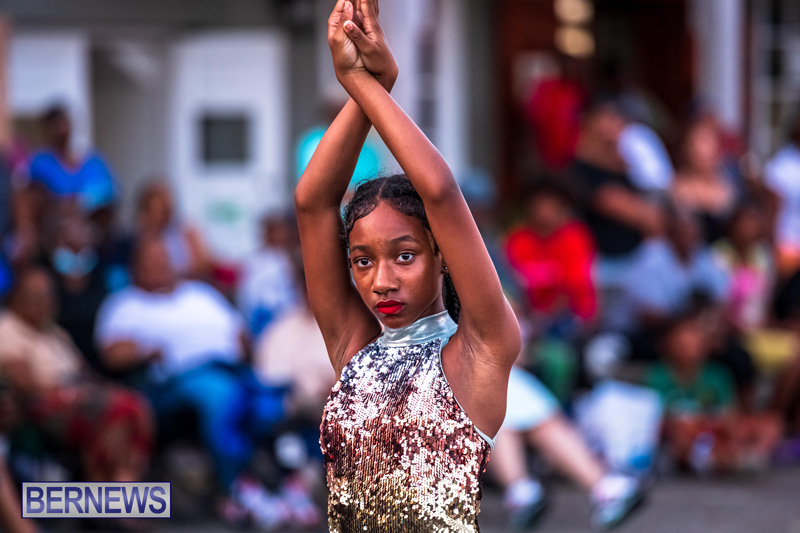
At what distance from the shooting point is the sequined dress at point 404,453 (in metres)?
1.93

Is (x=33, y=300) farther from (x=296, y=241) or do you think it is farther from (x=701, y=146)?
(x=701, y=146)

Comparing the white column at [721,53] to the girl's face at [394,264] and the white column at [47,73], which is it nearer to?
the white column at [47,73]

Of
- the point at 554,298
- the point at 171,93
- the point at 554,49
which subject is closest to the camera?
the point at 554,298

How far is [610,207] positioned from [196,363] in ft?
9.39

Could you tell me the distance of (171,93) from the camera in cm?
993

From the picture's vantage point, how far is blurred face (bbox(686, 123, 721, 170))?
7.59 m

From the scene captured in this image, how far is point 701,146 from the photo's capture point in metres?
7.63

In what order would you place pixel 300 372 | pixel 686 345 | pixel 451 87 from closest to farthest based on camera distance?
pixel 300 372, pixel 686 345, pixel 451 87

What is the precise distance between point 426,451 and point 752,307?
6287mm

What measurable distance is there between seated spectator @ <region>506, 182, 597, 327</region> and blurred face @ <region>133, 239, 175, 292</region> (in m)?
2.17

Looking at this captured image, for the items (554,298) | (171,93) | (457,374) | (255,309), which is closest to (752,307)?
(554,298)

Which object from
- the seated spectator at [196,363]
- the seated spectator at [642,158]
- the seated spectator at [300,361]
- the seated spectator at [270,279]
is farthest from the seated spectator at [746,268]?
the seated spectator at [196,363]

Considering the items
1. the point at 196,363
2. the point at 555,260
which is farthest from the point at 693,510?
the point at 196,363

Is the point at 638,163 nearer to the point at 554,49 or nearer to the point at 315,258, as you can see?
the point at 554,49
